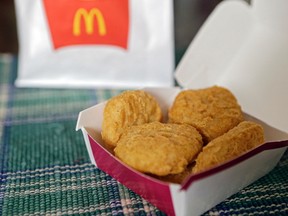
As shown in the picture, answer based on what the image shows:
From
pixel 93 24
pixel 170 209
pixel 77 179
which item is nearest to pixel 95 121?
pixel 77 179

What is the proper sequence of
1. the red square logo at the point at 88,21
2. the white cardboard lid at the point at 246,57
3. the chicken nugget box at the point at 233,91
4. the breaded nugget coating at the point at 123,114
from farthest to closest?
the red square logo at the point at 88,21 → the white cardboard lid at the point at 246,57 → the breaded nugget coating at the point at 123,114 → the chicken nugget box at the point at 233,91

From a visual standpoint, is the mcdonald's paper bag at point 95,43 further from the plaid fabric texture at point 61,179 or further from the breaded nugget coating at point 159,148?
the breaded nugget coating at point 159,148

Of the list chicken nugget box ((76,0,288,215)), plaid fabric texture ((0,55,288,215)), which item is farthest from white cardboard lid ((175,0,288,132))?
plaid fabric texture ((0,55,288,215))

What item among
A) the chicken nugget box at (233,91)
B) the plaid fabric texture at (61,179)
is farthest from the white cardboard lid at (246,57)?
the plaid fabric texture at (61,179)

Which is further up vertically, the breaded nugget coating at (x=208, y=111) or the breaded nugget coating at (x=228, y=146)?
the breaded nugget coating at (x=228, y=146)

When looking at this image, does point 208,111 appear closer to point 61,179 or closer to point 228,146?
point 228,146

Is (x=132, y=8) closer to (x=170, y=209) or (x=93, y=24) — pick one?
(x=93, y=24)

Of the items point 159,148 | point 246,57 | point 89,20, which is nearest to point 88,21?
point 89,20
